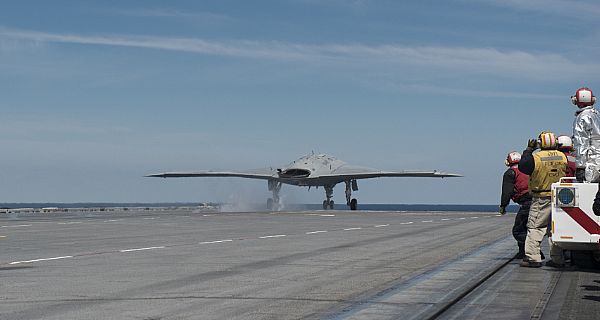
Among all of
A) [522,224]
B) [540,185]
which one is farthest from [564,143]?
[522,224]

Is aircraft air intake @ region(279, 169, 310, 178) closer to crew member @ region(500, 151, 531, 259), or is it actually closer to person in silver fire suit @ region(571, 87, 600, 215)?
crew member @ region(500, 151, 531, 259)

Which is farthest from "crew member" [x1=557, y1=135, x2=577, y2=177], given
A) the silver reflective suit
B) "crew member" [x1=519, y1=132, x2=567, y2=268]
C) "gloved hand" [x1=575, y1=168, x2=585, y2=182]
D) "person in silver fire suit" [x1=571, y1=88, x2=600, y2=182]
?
the silver reflective suit

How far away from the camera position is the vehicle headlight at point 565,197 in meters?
13.3

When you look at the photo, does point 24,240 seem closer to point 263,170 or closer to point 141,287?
point 141,287

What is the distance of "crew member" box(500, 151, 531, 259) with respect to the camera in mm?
16541

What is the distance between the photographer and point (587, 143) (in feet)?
44.2

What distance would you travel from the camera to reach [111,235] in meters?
24.6

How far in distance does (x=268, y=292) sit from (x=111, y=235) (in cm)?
1464

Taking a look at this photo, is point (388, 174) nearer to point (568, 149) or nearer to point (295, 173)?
point (295, 173)

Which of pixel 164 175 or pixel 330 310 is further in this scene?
pixel 164 175

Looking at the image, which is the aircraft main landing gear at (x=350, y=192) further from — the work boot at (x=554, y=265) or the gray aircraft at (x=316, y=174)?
the work boot at (x=554, y=265)

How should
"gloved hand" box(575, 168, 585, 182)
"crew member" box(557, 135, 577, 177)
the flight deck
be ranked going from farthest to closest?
"crew member" box(557, 135, 577, 177)
"gloved hand" box(575, 168, 585, 182)
the flight deck

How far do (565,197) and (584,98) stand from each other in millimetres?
1842

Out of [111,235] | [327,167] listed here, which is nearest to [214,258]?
[111,235]
